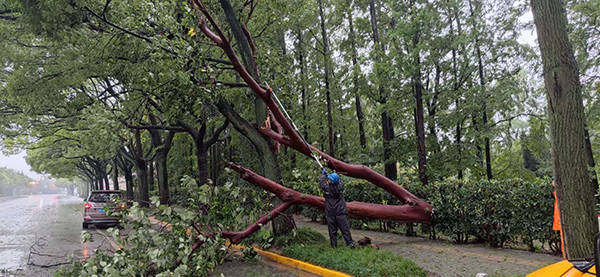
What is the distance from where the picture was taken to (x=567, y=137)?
13.9 ft

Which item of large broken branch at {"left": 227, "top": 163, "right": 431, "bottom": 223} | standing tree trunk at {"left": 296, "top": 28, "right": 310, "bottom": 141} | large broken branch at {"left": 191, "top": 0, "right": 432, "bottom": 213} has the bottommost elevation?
large broken branch at {"left": 227, "top": 163, "right": 431, "bottom": 223}

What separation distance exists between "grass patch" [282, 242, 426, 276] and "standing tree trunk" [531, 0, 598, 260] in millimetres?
2313

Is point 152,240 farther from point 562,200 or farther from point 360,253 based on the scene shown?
point 562,200

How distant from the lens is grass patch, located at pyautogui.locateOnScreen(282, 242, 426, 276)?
5.86 metres

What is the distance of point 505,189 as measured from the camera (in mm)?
8070

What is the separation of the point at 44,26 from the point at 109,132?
309 cm

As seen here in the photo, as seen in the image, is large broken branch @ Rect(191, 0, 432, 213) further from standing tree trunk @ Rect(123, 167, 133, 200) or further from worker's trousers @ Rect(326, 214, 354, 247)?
standing tree trunk @ Rect(123, 167, 133, 200)

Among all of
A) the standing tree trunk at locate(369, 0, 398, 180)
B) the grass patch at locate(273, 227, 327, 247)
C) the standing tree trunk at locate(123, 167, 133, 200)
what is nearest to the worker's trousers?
the grass patch at locate(273, 227, 327, 247)

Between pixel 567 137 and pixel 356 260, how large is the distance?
12.6 ft

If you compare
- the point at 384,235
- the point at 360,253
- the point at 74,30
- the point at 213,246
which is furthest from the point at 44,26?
the point at 384,235

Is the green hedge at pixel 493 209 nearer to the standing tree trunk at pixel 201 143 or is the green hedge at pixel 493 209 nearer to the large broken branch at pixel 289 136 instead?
the large broken branch at pixel 289 136

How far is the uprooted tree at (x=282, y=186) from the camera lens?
821 centimetres

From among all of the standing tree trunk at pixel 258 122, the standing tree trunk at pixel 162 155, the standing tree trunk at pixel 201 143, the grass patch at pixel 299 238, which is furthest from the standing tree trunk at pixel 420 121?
the standing tree trunk at pixel 162 155

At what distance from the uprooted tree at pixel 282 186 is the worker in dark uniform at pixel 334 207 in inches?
27.7
